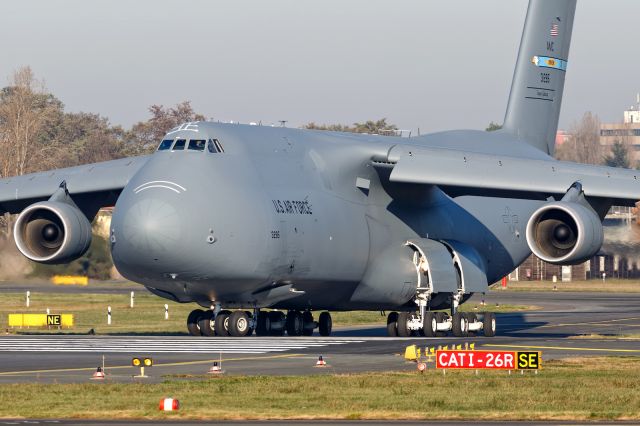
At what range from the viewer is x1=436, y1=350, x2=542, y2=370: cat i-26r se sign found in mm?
23266

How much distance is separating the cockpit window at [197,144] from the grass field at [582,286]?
44477 millimetres

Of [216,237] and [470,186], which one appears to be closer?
[216,237]

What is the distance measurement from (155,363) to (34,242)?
10830mm

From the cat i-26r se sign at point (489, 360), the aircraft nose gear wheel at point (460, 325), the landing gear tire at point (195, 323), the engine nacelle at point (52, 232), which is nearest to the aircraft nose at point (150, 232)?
the landing gear tire at point (195, 323)

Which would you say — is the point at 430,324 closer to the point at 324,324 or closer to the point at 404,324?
the point at 404,324

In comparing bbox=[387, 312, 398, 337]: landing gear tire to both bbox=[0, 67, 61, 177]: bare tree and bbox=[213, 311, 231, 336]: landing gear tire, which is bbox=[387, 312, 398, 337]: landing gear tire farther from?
bbox=[0, 67, 61, 177]: bare tree

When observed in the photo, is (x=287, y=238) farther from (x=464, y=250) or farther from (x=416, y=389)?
(x=416, y=389)

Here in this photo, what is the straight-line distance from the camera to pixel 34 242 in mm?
34562

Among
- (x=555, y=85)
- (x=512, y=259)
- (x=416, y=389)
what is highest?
A: (x=555, y=85)

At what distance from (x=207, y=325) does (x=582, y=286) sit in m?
46.6

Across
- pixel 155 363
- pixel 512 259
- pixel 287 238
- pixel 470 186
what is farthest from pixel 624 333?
pixel 155 363

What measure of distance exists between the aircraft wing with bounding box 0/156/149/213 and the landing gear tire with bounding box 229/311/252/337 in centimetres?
522

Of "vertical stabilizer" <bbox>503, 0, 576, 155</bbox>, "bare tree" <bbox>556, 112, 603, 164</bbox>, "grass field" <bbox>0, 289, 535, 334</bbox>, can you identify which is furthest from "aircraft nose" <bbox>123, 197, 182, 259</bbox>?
"bare tree" <bbox>556, 112, 603, 164</bbox>

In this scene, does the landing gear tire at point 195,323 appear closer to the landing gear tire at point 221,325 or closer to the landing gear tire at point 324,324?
the landing gear tire at point 221,325
